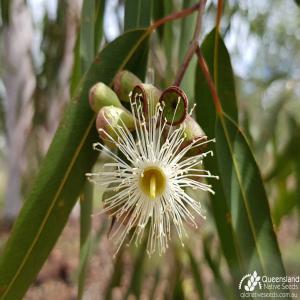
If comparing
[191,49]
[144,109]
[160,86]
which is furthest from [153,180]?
[160,86]

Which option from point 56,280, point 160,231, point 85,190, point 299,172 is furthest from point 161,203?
point 56,280

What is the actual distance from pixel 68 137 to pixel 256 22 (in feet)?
7.05

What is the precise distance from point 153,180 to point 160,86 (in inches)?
30.3

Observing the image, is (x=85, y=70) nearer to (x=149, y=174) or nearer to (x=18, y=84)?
(x=149, y=174)

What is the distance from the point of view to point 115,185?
0.89 meters

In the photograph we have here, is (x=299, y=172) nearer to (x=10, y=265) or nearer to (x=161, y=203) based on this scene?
(x=161, y=203)

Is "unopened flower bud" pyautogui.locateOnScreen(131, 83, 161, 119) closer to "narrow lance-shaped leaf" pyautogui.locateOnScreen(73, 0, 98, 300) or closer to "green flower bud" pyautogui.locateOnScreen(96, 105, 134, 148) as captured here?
"green flower bud" pyautogui.locateOnScreen(96, 105, 134, 148)

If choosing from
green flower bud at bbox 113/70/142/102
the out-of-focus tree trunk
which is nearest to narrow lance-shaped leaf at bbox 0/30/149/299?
green flower bud at bbox 113/70/142/102

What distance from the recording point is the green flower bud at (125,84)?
85cm

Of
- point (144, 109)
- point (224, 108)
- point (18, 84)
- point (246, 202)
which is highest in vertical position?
point (18, 84)

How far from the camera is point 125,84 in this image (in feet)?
2.80

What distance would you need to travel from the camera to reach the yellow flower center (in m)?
0.85

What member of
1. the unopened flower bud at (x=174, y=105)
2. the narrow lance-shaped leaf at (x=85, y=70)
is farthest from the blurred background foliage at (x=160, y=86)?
the unopened flower bud at (x=174, y=105)

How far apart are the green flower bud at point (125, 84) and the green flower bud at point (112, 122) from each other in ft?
0.14
